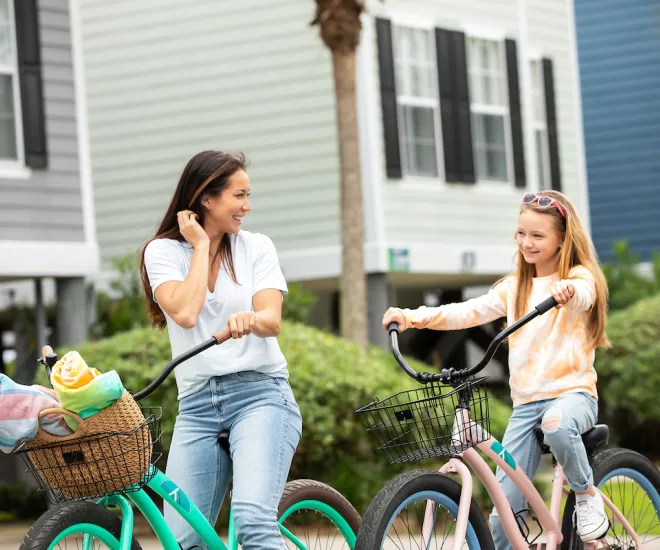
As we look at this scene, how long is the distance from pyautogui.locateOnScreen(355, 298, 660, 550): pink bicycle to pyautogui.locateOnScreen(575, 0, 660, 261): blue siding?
15.2 meters

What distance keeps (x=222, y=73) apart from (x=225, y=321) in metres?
12.7

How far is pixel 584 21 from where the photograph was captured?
21812 millimetres

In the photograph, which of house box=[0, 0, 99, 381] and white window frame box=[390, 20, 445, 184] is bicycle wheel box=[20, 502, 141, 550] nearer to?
house box=[0, 0, 99, 381]

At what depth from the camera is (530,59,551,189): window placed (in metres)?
18.7

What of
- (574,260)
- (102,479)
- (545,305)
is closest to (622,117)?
(574,260)

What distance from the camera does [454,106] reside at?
55.0 feet

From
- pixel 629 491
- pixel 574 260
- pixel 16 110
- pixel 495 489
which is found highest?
pixel 16 110

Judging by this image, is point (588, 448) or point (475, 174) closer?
point (588, 448)

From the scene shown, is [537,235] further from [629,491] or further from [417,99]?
[417,99]

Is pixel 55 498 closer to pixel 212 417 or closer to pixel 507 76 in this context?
pixel 212 417

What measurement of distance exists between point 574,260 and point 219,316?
5.61ft

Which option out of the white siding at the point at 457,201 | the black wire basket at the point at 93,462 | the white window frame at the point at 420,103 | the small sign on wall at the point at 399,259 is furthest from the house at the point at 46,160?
the black wire basket at the point at 93,462

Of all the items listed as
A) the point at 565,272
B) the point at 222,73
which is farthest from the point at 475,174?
the point at 565,272

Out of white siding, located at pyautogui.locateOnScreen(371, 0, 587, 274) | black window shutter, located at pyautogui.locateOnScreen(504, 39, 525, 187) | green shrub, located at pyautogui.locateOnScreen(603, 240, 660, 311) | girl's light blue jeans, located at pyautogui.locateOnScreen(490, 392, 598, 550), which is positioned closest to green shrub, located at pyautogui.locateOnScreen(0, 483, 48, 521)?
white siding, located at pyautogui.locateOnScreen(371, 0, 587, 274)
